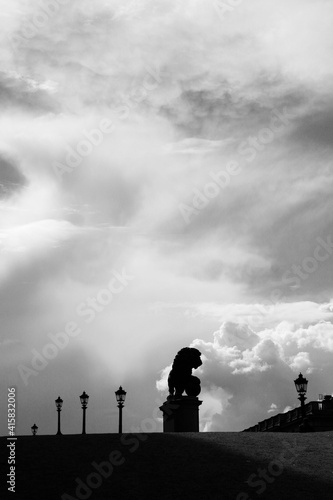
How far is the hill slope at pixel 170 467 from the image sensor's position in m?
15.7

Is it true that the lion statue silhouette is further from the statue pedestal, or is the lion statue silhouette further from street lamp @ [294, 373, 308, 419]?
street lamp @ [294, 373, 308, 419]

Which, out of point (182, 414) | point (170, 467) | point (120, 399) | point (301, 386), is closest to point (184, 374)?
point (182, 414)

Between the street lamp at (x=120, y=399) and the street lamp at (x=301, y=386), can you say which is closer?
the street lamp at (x=301, y=386)

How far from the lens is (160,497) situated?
15398mm

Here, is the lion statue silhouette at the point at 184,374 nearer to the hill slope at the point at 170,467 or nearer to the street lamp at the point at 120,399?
the street lamp at the point at 120,399

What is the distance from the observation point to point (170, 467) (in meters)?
17.6

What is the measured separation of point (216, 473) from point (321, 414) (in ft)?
151

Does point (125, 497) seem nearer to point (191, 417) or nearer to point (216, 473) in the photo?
point (216, 473)

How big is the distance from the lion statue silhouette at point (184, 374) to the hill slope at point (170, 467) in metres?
11.5

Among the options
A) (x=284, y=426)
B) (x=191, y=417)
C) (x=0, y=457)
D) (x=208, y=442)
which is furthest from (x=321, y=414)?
(x=0, y=457)

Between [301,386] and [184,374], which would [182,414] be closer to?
[184,374]

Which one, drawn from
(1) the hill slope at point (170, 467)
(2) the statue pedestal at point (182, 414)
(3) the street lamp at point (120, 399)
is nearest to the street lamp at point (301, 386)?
(2) the statue pedestal at point (182, 414)

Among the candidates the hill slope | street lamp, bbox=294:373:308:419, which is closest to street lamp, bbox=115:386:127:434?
street lamp, bbox=294:373:308:419

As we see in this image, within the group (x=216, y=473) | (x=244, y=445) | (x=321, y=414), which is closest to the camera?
(x=216, y=473)
